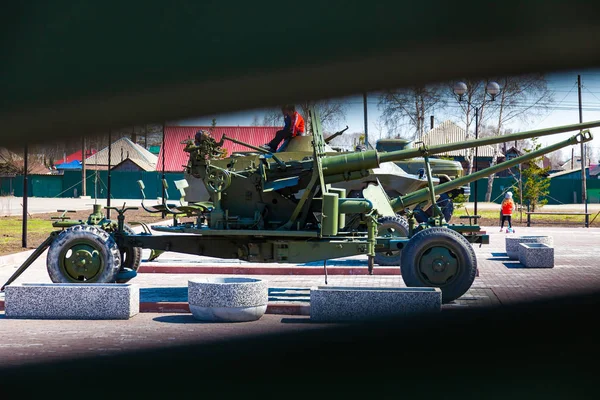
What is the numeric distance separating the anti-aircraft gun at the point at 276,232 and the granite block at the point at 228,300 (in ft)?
4.33

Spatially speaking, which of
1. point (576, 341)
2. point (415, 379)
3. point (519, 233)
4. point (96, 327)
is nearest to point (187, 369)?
point (415, 379)

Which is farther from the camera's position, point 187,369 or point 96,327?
point 96,327

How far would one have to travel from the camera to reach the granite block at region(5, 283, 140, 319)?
310 inches

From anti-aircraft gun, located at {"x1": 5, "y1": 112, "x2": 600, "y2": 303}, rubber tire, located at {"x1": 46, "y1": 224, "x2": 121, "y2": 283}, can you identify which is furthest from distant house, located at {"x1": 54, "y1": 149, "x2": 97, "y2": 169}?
rubber tire, located at {"x1": 46, "y1": 224, "x2": 121, "y2": 283}

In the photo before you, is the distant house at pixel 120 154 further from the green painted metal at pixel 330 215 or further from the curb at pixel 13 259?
the curb at pixel 13 259

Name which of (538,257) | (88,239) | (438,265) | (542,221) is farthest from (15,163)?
(542,221)

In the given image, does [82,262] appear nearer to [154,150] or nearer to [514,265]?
[514,265]

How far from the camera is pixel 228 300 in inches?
301

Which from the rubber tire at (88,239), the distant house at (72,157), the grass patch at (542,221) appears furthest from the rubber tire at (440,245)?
the grass patch at (542,221)

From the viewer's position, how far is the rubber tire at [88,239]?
8.98m

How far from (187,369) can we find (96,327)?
207 inches

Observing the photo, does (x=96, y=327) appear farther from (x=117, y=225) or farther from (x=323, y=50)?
(x=323, y=50)

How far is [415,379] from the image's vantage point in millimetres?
1972

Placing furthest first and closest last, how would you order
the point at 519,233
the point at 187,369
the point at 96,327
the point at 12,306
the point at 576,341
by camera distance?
1. the point at 519,233
2. the point at 12,306
3. the point at 96,327
4. the point at 187,369
5. the point at 576,341
